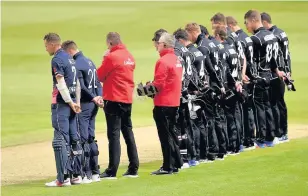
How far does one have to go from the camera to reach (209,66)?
1561cm

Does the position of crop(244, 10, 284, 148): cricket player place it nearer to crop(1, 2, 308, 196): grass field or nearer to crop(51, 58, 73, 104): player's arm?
crop(1, 2, 308, 196): grass field

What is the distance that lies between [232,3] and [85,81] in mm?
23814

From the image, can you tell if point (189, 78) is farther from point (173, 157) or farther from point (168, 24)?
point (168, 24)

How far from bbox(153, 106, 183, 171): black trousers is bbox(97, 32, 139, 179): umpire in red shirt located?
17.1 inches

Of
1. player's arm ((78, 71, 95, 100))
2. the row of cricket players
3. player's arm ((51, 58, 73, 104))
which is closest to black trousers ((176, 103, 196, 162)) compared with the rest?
the row of cricket players

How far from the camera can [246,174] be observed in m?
13.3

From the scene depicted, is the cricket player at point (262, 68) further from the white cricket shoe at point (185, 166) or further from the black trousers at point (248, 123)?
the white cricket shoe at point (185, 166)

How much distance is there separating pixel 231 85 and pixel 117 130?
3.02 m

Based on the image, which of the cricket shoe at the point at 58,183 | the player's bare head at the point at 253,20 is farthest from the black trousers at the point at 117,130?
the player's bare head at the point at 253,20

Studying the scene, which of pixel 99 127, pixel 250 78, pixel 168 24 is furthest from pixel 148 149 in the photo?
pixel 168 24

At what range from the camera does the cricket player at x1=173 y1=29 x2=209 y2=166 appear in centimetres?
1516

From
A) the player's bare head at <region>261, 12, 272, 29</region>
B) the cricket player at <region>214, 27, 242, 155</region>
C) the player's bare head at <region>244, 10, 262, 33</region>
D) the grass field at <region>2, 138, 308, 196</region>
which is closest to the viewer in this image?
the grass field at <region>2, 138, 308, 196</region>

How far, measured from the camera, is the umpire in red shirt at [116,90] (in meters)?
13.9

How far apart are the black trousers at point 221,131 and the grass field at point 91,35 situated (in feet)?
17.3
